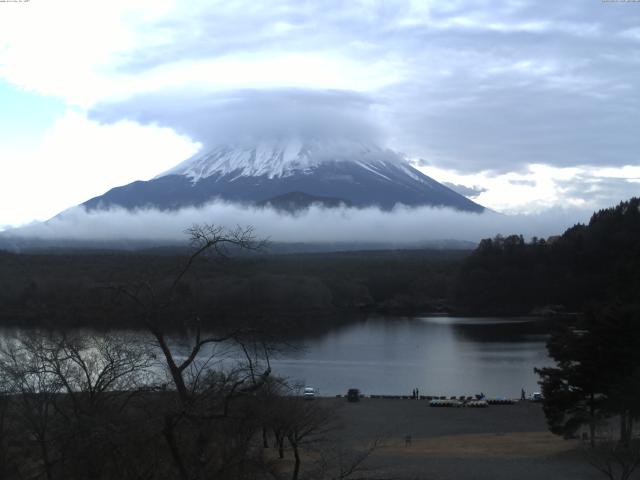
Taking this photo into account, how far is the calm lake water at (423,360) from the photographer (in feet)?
74.1

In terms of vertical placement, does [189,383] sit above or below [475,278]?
above

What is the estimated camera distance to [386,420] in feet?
56.7

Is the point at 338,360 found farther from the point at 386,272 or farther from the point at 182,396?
the point at 386,272

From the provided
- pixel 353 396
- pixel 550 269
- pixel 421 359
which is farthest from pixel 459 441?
pixel 550 269

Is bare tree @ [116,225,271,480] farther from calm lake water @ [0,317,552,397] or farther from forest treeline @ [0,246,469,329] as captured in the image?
calm lake water @ [0,317,552,397]

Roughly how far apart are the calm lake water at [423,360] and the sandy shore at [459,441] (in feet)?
7.50

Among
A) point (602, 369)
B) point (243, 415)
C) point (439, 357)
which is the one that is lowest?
point (439, 357)

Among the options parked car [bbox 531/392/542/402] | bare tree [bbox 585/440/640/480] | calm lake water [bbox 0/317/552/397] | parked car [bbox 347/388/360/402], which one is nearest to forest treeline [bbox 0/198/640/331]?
calm lake water [bbox 0/317/552/397]

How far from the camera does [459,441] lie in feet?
48.0

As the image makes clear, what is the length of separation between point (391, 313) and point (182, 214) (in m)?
69.6

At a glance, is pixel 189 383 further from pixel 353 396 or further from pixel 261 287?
pixel 261 287

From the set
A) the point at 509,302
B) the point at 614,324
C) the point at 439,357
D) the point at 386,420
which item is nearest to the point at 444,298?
the point at 509,302

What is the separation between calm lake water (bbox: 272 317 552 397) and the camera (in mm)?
22578

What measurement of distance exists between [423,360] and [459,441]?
1320 centimetres
